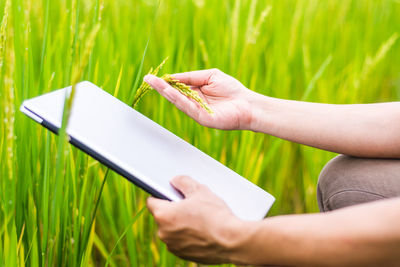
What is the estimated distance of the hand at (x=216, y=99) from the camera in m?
1.02

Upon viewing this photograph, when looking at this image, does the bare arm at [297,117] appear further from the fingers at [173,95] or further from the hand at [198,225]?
the hand at [198,225]

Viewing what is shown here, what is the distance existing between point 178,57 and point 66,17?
1.14 ft

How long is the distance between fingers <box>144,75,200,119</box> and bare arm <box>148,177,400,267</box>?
29 cm

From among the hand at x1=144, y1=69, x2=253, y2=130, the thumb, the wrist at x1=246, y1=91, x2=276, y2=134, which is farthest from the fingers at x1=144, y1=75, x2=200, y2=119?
the thumb

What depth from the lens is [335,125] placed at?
1031 millimetres

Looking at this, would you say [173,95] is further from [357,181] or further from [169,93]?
[357,181]

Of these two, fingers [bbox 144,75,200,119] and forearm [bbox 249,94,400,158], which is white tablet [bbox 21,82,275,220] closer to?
fingers [bbox 144,75,200,119]

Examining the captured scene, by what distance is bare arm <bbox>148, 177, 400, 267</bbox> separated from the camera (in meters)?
0.60

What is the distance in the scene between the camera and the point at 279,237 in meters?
0.64

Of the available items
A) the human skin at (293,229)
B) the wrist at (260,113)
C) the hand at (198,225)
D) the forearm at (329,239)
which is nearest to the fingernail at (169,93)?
the human skin at (293,229)

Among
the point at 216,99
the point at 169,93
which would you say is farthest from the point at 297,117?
the point at 169,93

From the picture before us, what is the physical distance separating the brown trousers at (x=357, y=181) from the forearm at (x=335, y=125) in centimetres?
3

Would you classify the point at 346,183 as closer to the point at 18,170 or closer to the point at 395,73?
the point at 18,170

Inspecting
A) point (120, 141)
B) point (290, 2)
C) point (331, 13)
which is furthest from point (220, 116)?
point (331, 13)
